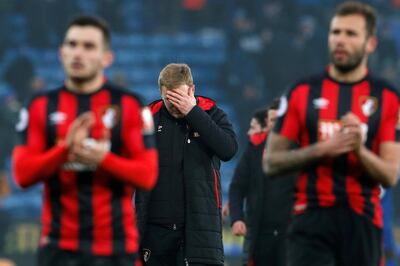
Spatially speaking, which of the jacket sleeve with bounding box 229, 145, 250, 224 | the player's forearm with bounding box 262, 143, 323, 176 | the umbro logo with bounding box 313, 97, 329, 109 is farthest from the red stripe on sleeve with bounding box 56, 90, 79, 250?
the jacket sleeve with bounding box 229, 145, 250, 224

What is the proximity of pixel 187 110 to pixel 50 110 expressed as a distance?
Result: 2.21 m

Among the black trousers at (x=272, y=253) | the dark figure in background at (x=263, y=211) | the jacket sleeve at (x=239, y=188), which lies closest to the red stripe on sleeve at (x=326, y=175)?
the dark figure in background at (x=263, y=211)

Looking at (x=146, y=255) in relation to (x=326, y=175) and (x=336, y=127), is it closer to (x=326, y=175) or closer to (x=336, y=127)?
(x=326, y=175)

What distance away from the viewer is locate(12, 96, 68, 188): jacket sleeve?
17.9ft

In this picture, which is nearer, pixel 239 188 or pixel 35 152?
pixel 35 152

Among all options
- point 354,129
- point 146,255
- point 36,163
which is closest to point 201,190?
point 146,255

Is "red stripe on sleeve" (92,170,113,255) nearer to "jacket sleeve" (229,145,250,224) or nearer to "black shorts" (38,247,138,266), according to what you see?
"black shorts" (38,247,138,266)

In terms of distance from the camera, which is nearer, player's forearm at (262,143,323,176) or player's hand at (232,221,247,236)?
player's forearm at (262,143,323,176)

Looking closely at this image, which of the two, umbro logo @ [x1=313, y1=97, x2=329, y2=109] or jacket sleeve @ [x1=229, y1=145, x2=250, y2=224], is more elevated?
umbro logo @ [x1=313, y1=97, x2=329, y2=109]

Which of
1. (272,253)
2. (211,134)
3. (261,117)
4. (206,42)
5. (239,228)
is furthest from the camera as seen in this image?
(206,42)

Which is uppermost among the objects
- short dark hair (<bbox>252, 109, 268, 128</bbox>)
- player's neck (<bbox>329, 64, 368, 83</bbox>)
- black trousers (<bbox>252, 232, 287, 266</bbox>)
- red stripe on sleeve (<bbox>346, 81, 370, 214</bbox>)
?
player's neck (<bbox>329, 64, 368, 83</bbox>)

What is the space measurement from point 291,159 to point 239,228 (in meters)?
3.56

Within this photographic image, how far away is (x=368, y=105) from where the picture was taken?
19.6ft

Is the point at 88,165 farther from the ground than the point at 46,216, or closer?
farther from the ground
